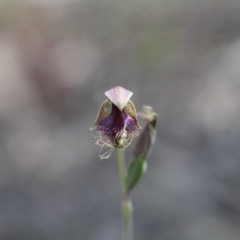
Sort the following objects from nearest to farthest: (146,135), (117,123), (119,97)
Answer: (119,97) < (117,123) < (146,135)

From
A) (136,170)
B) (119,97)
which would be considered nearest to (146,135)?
(136,170)

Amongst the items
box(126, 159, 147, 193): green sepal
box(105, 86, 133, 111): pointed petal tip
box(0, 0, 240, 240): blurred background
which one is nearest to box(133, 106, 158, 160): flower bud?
box(126, 159, 147, 193): green sepal

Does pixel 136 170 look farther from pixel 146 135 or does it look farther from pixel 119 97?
pixel 119 97

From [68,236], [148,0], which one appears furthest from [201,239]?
[148,0]

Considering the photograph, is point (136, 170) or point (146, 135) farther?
point (136, 170)

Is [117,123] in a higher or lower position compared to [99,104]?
lower

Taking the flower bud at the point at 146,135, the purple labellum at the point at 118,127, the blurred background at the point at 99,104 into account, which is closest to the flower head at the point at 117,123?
the purple labellum at the point at 118,127

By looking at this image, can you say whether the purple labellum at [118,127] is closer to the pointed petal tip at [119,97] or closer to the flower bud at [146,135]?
the pointed petal tip at [119,97]

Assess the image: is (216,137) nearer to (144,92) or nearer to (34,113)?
(144,92)
